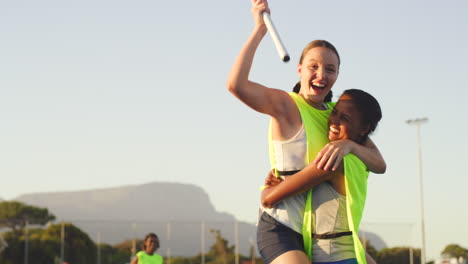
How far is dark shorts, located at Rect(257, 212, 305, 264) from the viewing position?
16.0 feet

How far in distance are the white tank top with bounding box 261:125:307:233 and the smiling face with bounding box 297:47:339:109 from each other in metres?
0.26

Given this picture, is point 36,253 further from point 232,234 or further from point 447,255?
point 447,255

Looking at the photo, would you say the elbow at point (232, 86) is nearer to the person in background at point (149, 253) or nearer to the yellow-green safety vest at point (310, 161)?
the yellow-green safety vest at point (310, 161)

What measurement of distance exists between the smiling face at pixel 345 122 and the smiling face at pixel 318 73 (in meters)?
0.14

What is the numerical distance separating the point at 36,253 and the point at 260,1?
122 ft

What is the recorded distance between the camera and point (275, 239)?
4.91 meters

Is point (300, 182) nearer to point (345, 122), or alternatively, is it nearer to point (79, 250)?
point (345, 122)

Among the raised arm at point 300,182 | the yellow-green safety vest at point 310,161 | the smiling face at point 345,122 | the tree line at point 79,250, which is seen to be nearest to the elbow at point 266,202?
A: the raised arm at point 300,182

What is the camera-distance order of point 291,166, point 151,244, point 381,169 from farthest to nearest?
1. point 151,244
2. point 381,169
3. point 291,166

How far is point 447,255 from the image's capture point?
→ 49844 millimetres

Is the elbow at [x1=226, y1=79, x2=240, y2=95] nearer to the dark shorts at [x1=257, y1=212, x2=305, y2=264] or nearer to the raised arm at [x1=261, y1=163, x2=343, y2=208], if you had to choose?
the raised arm at [x1=261, y1=163, x2=343, y2=208]

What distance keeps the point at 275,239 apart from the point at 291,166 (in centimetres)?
43

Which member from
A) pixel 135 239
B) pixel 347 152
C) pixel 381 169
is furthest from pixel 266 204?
pixel 135 239

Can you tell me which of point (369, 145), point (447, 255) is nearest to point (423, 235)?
point (447, 255)
